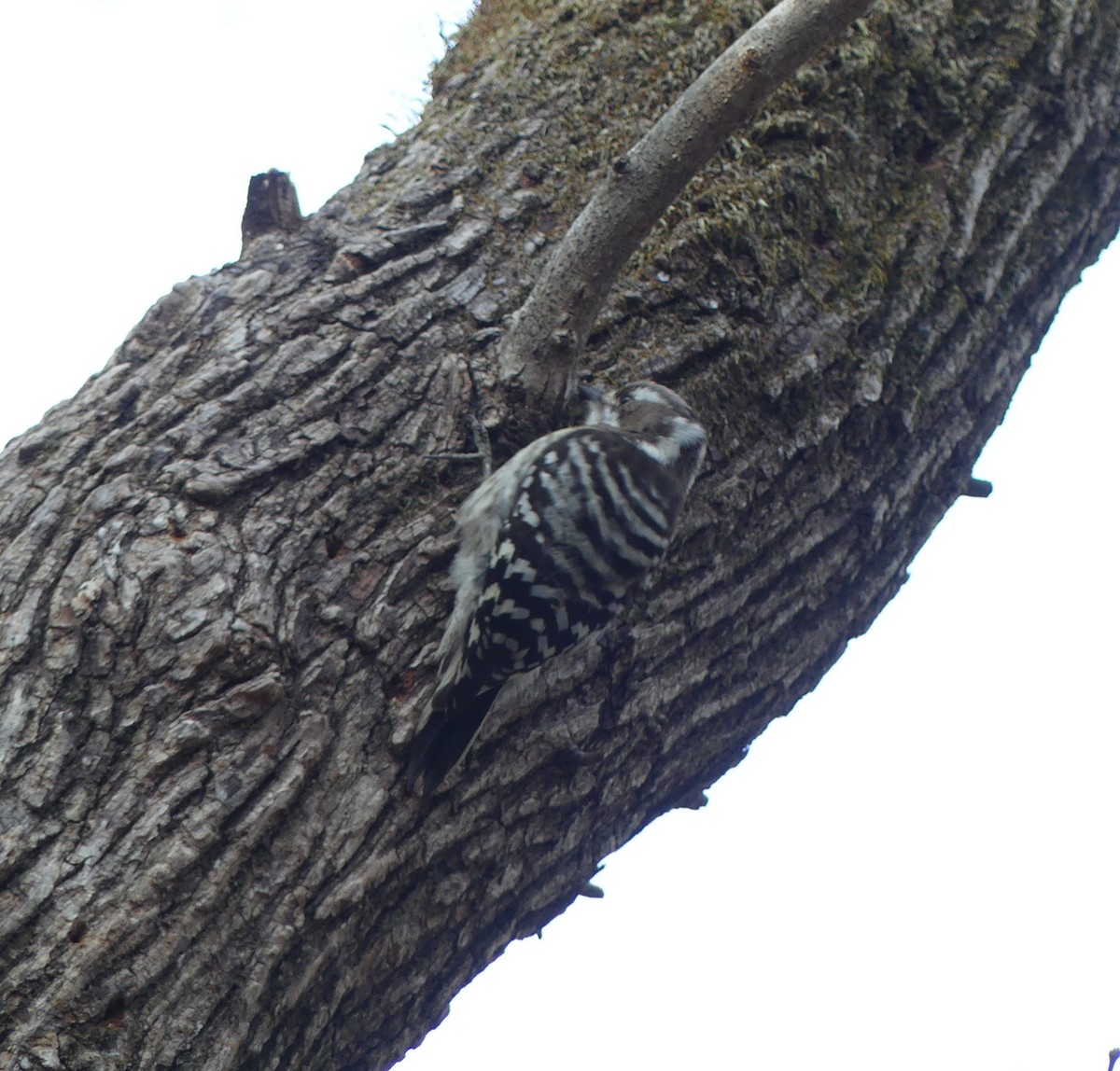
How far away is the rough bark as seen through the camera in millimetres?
2568

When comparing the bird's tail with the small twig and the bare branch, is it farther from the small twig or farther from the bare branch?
the small twig

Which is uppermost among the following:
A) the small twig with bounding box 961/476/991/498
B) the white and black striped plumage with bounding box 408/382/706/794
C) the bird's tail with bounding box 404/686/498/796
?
the small twig with bounding box 961/476/991/498

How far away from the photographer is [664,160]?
3.04 meters

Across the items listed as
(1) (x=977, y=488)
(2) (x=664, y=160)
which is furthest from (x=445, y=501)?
(1) (x=977, y=488)

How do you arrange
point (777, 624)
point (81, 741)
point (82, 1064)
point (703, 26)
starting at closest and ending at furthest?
point (82, 1064) < point (81, 741) < point (777, 624) < point (703, 26)

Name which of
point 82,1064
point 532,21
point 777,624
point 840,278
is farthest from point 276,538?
point 532,21

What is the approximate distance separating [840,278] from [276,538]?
1998 millimetres

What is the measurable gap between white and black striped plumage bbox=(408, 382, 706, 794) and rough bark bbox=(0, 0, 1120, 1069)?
82mm

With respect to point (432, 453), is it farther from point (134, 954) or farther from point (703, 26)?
point (703, 26)

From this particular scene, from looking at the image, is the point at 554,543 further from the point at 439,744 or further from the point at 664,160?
the point at 664,160

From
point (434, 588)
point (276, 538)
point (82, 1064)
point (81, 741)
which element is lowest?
point (82, 1064)

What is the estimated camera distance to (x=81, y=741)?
2564mm

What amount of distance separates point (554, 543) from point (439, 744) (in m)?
0.84

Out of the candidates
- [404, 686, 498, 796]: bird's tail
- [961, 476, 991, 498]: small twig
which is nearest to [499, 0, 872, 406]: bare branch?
[404, 686, 498, 796]: bird's tail
